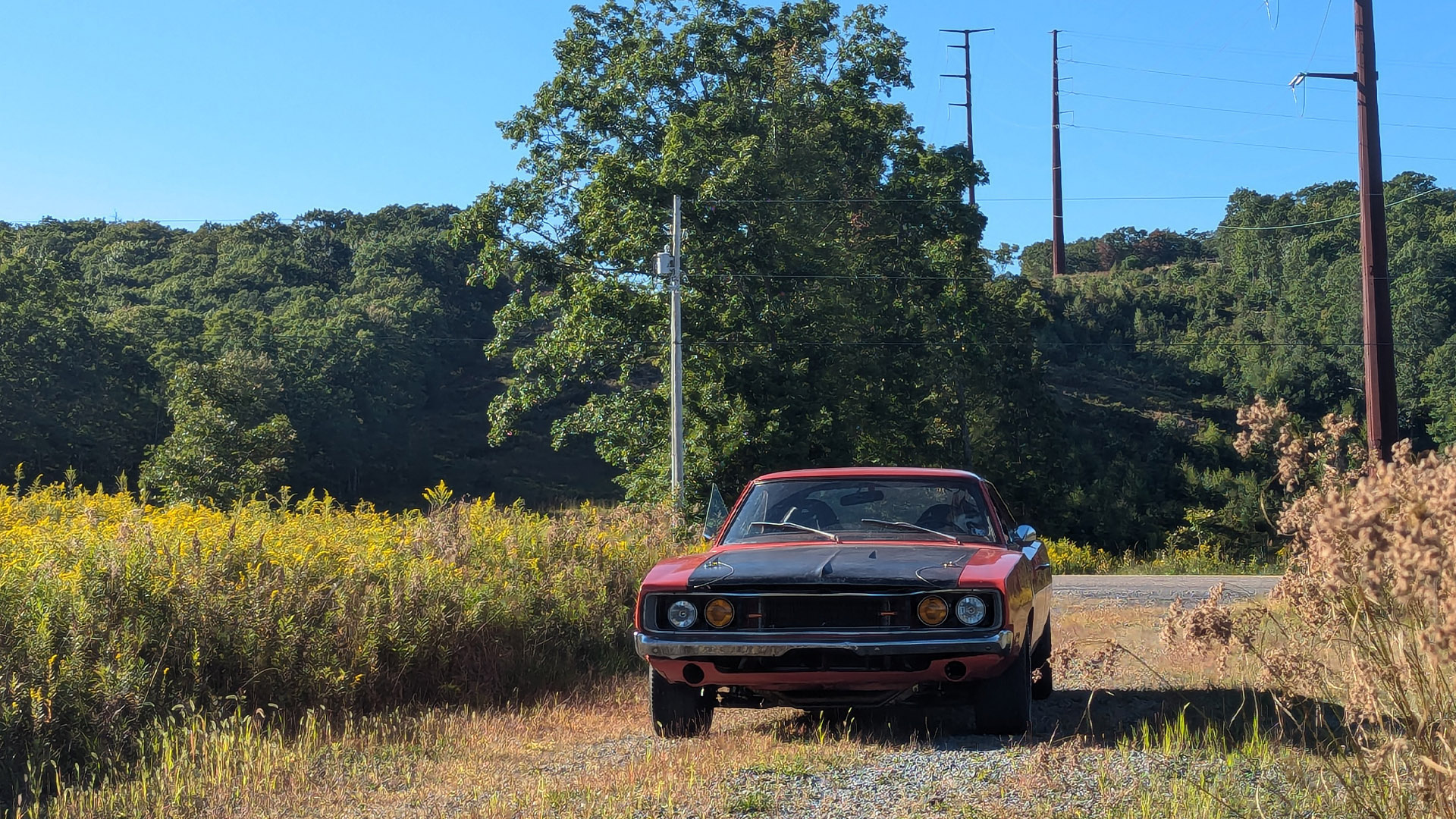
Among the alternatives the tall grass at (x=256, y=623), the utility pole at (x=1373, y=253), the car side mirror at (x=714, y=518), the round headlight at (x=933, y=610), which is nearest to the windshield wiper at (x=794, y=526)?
the car side mirror at (x=714, y=518)

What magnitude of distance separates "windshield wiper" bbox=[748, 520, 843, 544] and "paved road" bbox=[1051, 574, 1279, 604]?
828 cm

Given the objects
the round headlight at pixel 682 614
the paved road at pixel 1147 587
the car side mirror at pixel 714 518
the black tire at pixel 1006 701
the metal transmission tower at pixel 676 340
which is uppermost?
the metal transmission tower at pixel 676 340

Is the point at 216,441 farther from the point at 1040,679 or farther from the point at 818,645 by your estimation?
the point at 818,645

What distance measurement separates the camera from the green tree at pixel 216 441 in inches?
1935

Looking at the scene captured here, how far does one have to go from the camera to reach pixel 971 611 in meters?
6.00

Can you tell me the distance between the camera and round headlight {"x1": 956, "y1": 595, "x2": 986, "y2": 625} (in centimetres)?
600

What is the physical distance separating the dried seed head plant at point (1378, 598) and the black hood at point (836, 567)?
1845 millimetres

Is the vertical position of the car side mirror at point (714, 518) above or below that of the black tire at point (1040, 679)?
above

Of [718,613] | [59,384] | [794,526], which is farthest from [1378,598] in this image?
[59,384]

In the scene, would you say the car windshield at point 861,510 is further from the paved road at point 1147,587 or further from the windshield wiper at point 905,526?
the paved road at point 1147,587

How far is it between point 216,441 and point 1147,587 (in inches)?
1625

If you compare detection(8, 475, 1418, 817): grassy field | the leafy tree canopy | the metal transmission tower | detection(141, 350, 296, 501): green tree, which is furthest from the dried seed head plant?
detection(141, 350, 296, 501): green tree

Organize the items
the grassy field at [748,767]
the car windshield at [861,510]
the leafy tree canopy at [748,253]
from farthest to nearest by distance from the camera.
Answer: the leafy tree canopy at [748,253]
the car windshield at [861,510]
the grassy field at [748,767]

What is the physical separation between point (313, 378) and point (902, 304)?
39732mm
